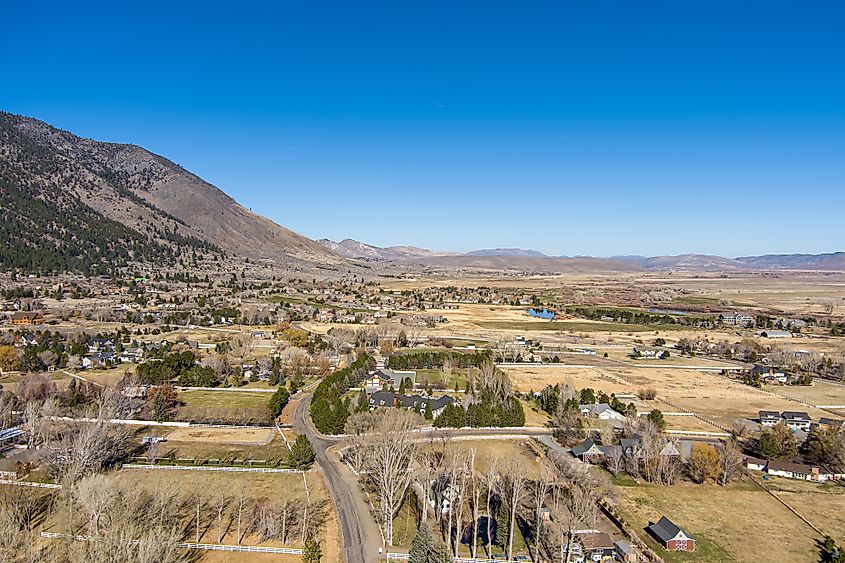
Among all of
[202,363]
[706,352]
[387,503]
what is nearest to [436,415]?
[387,503]

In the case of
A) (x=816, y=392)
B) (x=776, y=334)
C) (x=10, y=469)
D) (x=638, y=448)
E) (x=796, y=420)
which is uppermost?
(x=638, y=448)

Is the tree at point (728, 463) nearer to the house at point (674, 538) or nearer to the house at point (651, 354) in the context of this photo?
the house at point (674, 538)

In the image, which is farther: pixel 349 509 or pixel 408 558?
pixel 349 509

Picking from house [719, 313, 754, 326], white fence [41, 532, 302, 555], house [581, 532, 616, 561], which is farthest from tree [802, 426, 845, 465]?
house [719, 313, 754, 326]

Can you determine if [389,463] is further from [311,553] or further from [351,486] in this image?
[311,553]

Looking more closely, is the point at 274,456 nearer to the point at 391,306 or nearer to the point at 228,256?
the point at 391,306

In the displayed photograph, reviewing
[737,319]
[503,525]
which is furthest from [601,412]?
[737,319]

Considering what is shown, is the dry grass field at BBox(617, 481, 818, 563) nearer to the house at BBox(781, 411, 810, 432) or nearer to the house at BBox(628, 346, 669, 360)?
the house at BBox(781, 411, 810, 432)
